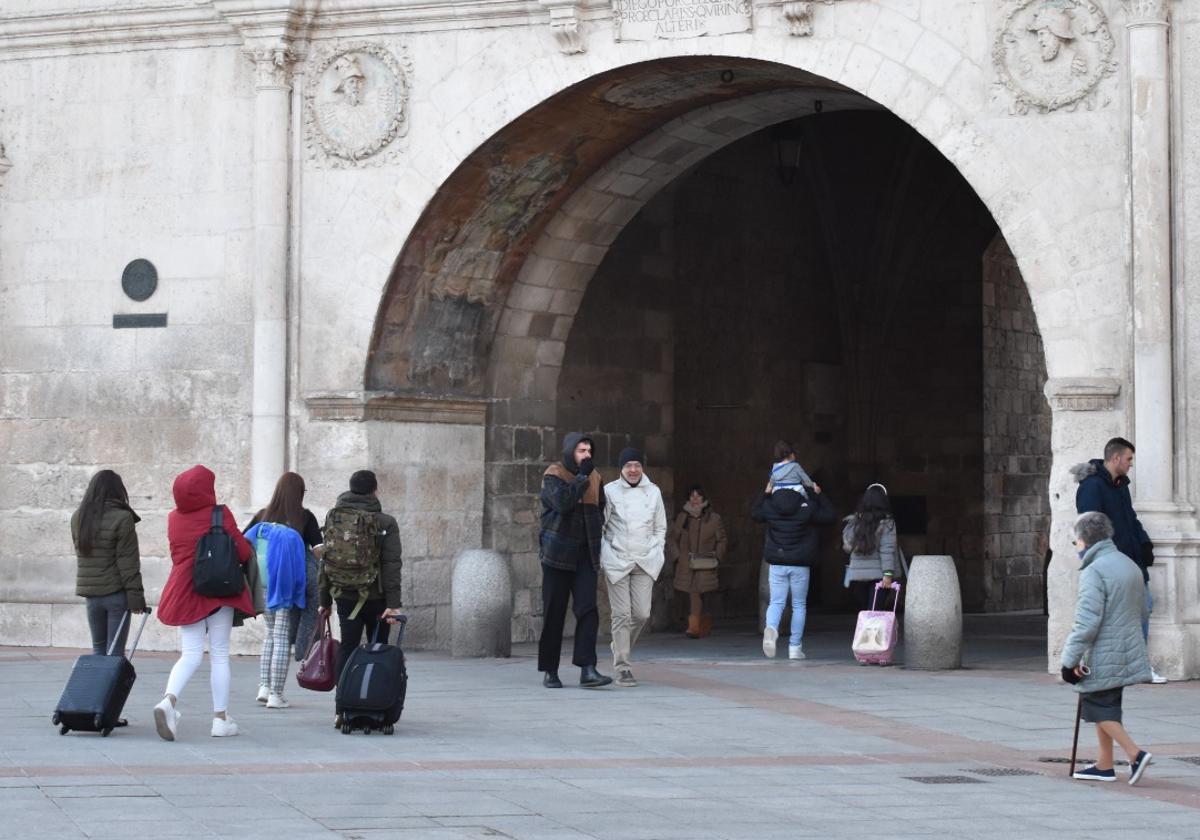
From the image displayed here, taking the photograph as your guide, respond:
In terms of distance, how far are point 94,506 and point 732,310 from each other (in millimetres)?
10155

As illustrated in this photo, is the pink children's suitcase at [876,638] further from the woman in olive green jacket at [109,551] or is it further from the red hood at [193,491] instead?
the red hood at [193,491]

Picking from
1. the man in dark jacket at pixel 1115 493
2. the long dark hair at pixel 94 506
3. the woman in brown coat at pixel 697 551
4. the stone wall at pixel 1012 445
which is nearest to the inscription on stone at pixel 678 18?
the man in dark jacket at pixel 1115 493

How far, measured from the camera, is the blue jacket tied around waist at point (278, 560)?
38.8 ft

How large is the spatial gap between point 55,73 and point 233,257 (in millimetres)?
2254

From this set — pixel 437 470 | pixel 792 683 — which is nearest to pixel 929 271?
pixel 437 470

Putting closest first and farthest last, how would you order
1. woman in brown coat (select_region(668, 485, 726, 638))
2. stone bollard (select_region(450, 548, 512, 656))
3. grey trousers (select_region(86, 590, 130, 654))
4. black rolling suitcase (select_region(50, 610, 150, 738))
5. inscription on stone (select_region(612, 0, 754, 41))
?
1. black rolling suitcase (select_region(50, 610, 150, 738))
2. grey trousers (select_region(86, 590, 130, 654))
3. inscription on stone (select_region(612, 0, 754, 41))
4. stone bollard (select_region(450, 548, 512, 656))
5. woman in brown coat (select_region(668, 485, 726, 638))

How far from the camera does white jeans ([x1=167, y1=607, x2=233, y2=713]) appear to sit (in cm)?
1043

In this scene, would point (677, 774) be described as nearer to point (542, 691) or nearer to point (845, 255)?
point (542, 691)

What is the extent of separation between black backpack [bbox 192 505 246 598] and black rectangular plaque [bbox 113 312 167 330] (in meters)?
5.93

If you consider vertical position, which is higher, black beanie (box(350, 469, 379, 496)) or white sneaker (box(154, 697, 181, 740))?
black beanie (box(350, 469, 379, 496))

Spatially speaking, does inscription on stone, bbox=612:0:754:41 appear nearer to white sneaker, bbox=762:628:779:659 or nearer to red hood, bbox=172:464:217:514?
white sneaker, bbox=762:628:779:659

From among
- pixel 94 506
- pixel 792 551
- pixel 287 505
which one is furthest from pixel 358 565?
pixel 792 551

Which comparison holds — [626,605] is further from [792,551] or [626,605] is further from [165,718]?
[165,718]

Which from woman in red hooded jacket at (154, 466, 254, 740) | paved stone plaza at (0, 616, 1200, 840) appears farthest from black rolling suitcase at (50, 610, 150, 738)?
woman in red hooded jacket at (154, 466, 254, 740)
